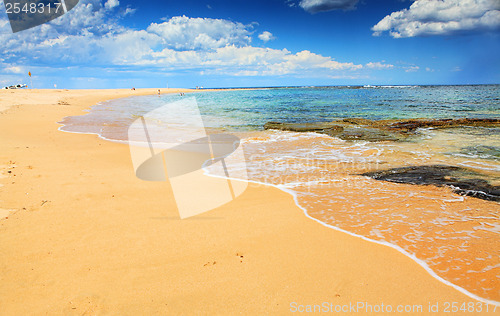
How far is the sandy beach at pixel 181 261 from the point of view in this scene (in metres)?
2.53

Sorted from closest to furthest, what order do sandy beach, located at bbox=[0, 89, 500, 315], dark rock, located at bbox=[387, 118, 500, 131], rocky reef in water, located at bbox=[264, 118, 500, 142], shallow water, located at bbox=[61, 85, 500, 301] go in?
sandy beach, located at bbox=[0, 89, 500, 315]
shallow water, located at bbox=[61, 85, 500, 301]
rocky reef in water, located at bbox=[264, 118, 500, 142]
dark rock, located at bbox=[387, 118, 500, 131]

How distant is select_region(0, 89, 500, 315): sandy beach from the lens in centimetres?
253

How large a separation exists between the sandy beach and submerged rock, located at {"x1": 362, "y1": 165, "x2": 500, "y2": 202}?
2898 millimetres

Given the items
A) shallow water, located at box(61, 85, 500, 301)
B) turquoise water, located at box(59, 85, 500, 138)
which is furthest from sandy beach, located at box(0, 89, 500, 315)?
turquoise water, located at box(59, 85, 500, 138)

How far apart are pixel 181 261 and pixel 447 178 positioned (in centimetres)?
588

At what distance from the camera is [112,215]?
13.4ft

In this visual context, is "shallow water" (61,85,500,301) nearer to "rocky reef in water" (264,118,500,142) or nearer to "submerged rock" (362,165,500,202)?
"submerged rock" (362,165,500,202)

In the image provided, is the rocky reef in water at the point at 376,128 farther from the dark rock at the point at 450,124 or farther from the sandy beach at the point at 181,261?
the sandy beach at the point at 181,261

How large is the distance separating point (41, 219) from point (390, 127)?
14.8 metres

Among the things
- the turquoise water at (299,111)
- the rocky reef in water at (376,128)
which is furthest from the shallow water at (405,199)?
the turquoise water at (299,111)

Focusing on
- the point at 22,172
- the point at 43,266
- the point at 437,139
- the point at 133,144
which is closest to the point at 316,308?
the point at 43,266

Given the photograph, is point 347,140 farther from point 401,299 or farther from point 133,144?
point 401,299

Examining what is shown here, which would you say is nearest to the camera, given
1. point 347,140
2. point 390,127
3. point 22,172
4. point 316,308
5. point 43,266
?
point 316,308

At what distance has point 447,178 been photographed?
5930 mm
